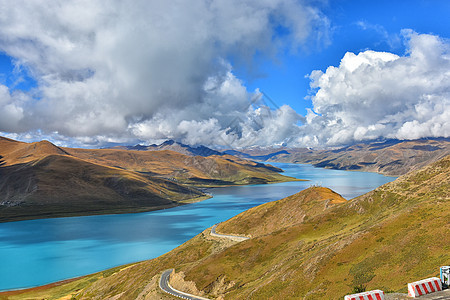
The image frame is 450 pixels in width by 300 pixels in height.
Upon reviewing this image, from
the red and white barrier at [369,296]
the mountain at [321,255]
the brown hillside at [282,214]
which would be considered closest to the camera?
the red and white barrier at [369,296]

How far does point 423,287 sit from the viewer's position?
25562mm

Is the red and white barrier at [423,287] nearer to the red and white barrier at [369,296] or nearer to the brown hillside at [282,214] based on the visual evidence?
the red and white barrier at [369,296]

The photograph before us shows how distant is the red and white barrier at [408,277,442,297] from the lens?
986 inches

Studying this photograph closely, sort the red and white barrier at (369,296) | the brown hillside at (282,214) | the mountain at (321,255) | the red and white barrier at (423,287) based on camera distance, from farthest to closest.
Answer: the brown hillside at (282,214) → the mountain at (321,255) → the red and white barrier at (423,287) → the red and white barrier at (369,296)

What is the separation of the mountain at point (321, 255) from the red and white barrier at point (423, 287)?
5.46m

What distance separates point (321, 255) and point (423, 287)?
94.7ft

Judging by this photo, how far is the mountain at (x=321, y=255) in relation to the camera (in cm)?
4222

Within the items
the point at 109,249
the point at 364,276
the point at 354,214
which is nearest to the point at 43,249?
the point at 109,249

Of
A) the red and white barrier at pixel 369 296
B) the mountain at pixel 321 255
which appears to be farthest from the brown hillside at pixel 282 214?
the red and white barrier at pixel 369 296

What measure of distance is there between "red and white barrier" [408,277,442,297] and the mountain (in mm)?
5461

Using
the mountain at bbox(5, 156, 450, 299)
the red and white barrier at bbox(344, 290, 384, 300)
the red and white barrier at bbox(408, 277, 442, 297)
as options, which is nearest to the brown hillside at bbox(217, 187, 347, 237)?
the mountain at bbox(5, 156, 450, 299)

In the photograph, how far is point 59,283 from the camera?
5054 inches

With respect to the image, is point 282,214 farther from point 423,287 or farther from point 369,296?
point 369,296

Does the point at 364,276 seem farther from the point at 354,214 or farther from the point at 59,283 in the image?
the point at 59,283
